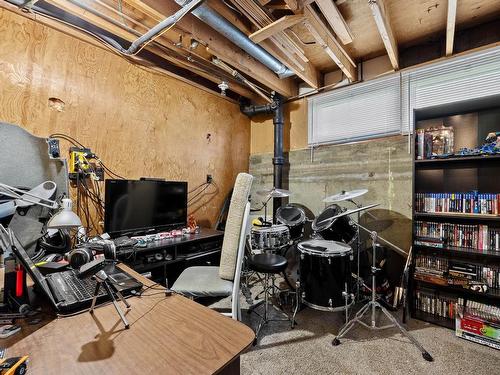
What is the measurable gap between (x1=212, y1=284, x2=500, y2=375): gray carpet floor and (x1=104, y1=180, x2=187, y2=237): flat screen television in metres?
1.42

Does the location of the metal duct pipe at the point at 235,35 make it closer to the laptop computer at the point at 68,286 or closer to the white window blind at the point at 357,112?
the white window blind at the point at 357,112

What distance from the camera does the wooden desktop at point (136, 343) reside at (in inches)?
24.1

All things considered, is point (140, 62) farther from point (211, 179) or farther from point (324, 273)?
point (324, 273)

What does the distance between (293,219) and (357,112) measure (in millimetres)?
1614

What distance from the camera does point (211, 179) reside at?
3598 mm

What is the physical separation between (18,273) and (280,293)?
2.27m

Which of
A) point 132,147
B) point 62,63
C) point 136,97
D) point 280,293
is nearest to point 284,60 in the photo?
point 136,97

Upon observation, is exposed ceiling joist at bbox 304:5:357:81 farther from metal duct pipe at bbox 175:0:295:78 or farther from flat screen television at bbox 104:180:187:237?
flat screen television at bbox 104:180:187:237

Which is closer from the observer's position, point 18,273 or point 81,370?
point 81,370

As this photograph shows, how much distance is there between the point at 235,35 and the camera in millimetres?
2270

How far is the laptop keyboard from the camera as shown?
98cm

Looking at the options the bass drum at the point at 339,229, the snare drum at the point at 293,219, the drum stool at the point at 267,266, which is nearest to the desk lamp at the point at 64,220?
the drum stool at the point at 267,266

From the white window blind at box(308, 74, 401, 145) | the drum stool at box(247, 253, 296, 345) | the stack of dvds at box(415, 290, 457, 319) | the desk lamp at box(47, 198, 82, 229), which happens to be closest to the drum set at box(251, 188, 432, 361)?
the drum stool at box(247, 253, 296, 345)

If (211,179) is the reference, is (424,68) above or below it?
above
